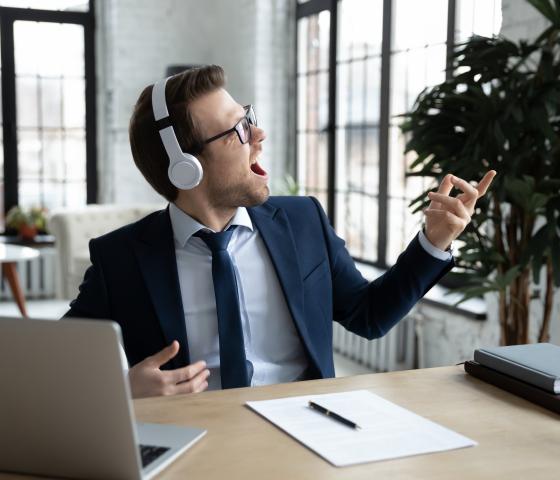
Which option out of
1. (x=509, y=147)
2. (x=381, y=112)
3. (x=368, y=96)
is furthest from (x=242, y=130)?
(x=368, y=96)

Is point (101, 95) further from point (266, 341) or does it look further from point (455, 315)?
point (266, 341)

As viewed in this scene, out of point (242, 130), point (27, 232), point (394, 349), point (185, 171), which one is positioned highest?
point (242, 130)

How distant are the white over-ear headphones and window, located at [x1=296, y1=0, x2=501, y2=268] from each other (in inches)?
100

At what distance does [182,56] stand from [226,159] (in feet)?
17.4

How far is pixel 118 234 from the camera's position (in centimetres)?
186

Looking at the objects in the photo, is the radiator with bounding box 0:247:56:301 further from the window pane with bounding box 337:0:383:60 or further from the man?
the man

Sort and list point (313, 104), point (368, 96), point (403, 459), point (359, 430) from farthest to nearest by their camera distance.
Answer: point (313, 104) < point (368, 96) < point (359, 430) < point (403, 459)

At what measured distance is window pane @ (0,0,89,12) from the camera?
6.48m

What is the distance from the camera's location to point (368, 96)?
5.15 meters

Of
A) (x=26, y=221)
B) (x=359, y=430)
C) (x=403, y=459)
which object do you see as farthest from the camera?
(x=26, y=221)

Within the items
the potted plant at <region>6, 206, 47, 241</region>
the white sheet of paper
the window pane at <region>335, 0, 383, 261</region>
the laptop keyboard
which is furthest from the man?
the potted plant at <region>6, 206, 47, 241</region>

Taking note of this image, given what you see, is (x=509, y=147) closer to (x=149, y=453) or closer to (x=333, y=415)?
(x=333, y=415)

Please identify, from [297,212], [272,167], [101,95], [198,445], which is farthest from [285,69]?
[198,445]

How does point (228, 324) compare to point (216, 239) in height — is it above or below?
below
